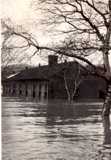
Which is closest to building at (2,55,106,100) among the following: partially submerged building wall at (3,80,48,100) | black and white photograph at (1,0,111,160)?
partially submerged building wall at (3,80,48,100)

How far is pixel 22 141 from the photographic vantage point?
13055mm

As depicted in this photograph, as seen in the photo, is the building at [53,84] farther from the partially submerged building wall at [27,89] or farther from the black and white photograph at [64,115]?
the black and white photograph at [64,115]

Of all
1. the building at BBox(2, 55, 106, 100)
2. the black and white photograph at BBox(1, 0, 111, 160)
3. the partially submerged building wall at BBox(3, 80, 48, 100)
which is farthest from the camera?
the partially submerged building wall at BBox(3, 80, 48, 100)

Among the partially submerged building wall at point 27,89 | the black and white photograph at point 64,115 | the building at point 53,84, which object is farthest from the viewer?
the partially submerged building wall at point 27,89

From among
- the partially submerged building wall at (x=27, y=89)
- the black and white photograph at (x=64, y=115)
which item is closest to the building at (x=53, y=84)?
the partially submerged building wall at (x=27, y=89)

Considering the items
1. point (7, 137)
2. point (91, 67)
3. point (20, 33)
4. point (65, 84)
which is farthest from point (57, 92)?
point (7, 137)

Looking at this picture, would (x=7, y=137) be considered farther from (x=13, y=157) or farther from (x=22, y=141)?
(x=13, y=157)

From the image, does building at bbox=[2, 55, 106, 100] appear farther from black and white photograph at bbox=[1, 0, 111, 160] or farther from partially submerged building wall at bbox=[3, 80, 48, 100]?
black and white photograph at bbox=[1, 0, 111, 160]

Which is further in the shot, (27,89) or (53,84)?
(27,89)

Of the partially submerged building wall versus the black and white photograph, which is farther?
the partially submerged building wall

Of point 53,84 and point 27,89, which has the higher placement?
point 53,84

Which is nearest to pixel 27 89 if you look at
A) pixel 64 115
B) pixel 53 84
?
pixel 53 84

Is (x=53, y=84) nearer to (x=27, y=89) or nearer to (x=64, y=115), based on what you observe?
(x=27, y=89)

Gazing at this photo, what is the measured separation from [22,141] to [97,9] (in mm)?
13917
